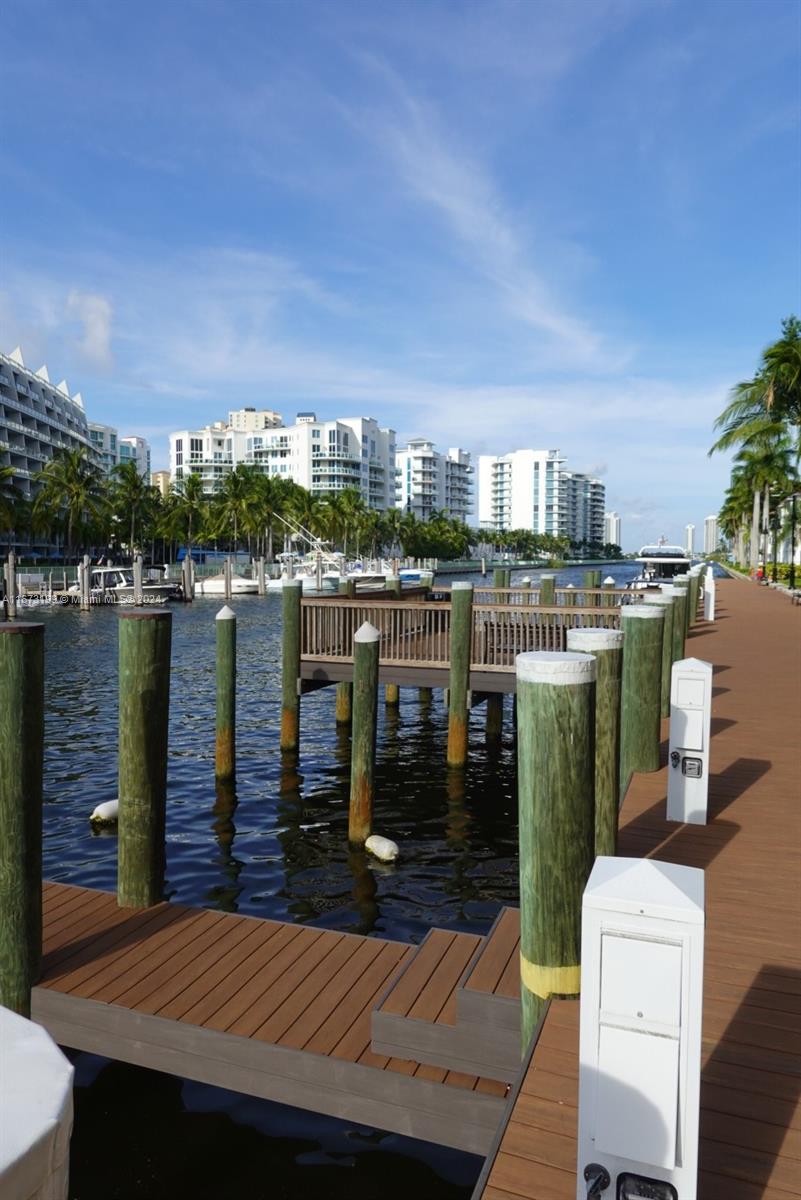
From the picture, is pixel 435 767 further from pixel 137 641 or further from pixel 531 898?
pixel 531 898

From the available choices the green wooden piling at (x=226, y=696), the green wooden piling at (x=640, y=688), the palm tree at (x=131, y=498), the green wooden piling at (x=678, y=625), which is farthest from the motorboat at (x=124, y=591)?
the green wooden piling at (x=640, y=688)

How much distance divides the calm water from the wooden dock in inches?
111

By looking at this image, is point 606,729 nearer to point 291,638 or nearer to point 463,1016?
point 463,1016

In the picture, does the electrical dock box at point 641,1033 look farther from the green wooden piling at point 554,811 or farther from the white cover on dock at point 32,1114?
the white cover on dock at point 32,1114

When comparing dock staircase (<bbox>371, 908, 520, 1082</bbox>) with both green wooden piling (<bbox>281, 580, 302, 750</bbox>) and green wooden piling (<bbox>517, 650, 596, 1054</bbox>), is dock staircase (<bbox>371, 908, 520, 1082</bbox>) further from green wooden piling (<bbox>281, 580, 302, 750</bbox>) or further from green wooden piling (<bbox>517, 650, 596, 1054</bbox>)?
green wooden piling (<bbox>281, 580, 302, 750</bbox>)

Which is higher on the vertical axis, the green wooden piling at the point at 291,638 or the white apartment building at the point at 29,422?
the white apartment building at the point at 29,422

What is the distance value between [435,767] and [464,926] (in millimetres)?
7801

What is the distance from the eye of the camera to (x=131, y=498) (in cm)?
9981

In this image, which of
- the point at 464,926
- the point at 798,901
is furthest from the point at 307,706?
the point at 798,901

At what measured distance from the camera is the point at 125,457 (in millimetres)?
191375

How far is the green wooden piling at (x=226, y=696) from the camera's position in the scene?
15523 mm

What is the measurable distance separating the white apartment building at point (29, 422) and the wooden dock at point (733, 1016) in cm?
10391

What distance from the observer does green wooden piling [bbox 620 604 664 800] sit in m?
8.65

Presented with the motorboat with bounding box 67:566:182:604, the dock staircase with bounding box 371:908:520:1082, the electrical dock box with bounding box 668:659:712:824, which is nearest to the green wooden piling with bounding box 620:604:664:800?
the electrical dock box with bounding box 668:659:712:824
